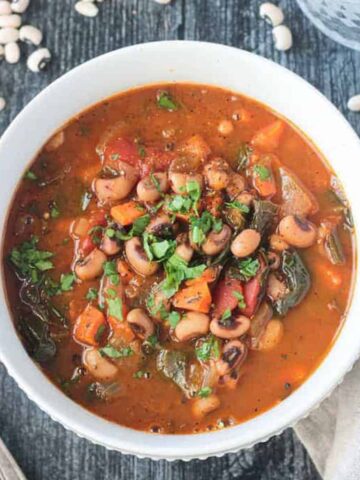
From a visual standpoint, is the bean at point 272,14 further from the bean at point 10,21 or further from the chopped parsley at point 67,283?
the chopped parsley at point 67,283

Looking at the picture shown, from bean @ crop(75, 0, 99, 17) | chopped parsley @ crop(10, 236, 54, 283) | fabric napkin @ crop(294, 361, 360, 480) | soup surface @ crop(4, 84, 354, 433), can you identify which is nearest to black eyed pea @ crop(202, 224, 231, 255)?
soup surface @ crop(4, 84, 354, 433)

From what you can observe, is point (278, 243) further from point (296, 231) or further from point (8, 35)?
point (8, 35)

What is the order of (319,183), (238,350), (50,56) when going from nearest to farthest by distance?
(238,350) < (319,183) < (50,56)

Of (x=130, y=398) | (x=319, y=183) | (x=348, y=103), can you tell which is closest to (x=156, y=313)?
(x=130, y=398)

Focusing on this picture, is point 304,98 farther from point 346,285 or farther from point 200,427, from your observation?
point 200,427

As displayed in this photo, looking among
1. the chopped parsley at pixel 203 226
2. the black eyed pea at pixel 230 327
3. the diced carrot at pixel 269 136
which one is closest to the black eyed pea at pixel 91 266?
the chopped parsley at pixel 203 226

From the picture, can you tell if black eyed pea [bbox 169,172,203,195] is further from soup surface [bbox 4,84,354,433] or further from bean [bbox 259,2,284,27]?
bean [bbox 259,2,284,27]
